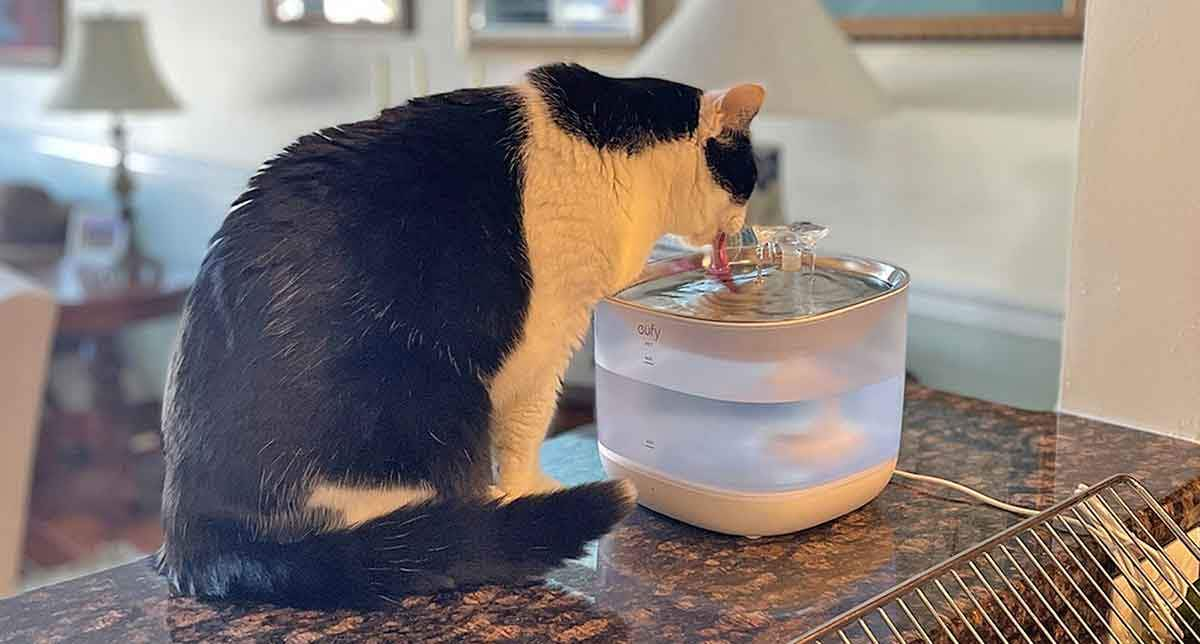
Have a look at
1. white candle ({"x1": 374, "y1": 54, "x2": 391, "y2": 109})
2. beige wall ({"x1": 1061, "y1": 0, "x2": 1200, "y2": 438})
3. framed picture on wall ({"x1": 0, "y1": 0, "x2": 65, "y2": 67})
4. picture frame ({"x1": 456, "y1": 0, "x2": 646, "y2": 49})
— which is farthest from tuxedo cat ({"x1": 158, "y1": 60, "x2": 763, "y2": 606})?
framed picture on wall ({"x1": 0, "y1": 0, "x2": 65, "y2": 67})

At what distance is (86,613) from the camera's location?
0.67 m

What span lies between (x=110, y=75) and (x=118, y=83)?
1.1 inches

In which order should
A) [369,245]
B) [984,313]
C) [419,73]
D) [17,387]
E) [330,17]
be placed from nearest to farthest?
[369,245] → [17,387] → [984,313] → [419,73] → [330,17]

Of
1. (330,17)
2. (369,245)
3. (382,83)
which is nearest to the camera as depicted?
(369,245)

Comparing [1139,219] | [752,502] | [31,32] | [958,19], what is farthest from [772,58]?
[31,32]

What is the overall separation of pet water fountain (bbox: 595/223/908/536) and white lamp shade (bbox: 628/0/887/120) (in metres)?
0.74

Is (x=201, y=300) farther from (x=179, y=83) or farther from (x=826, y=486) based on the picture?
(x=179, y=83)

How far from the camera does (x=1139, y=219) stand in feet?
2.91

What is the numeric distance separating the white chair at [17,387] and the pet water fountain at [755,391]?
100 cm

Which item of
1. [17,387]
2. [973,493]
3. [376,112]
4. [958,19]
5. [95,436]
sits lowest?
[95,436]

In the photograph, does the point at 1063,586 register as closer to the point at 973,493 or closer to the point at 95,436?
the point at 973,493

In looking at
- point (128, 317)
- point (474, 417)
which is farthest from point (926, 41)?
point (128, 317)

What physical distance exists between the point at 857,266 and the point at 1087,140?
0.22m

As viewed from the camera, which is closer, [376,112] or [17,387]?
[376,112]
